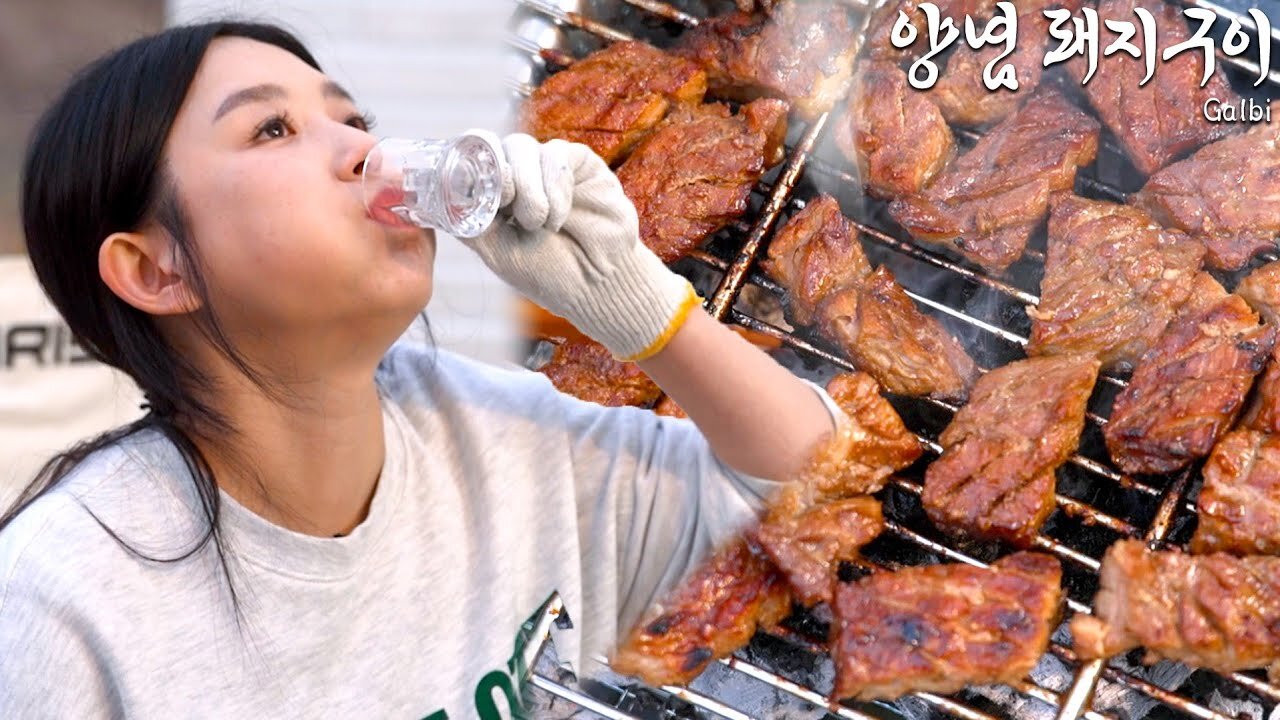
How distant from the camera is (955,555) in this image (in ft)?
8.29

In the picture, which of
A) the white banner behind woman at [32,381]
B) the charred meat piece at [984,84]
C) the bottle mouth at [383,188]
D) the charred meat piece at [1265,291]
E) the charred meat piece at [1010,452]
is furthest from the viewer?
the white banner behind woman at [32,381]

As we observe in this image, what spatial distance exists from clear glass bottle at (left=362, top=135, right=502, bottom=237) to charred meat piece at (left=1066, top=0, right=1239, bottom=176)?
1.73 m

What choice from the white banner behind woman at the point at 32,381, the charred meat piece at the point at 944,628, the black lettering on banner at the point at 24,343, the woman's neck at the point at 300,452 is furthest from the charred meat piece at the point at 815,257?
the black lettering on banner at the point at 24,343

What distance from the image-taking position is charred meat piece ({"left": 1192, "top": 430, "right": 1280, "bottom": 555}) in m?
2.34

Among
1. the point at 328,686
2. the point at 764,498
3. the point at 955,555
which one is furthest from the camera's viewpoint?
the point at 955,555

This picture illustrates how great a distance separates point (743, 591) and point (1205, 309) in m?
1.14

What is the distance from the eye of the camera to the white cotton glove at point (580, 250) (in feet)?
6.08

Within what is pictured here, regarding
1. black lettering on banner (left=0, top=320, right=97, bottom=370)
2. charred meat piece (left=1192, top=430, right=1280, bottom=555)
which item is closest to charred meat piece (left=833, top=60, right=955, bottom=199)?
charred meat piece (left=1192, top=430, right=1280, bottom=555)

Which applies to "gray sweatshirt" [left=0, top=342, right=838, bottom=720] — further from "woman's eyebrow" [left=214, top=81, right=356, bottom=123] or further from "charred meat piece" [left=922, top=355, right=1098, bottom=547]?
"woman's eyebrow" [left=214, top=81, right=356, bottom=123]

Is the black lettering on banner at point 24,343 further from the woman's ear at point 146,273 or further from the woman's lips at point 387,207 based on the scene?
the woman's lips at point 387,207

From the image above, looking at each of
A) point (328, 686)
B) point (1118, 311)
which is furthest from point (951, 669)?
point (328, 686)

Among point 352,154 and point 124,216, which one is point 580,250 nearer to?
point 352,154

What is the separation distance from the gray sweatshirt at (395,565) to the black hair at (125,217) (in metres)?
0.06

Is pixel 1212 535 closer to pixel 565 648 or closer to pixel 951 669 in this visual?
pixel 951 669
